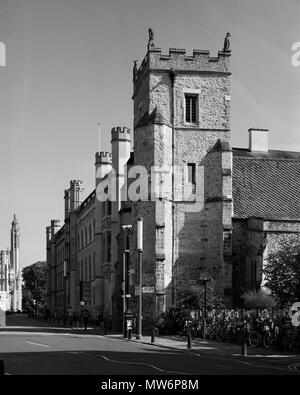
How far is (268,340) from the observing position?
3109 centimetres

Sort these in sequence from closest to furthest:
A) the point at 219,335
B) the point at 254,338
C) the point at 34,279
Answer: the point at 254,338, the point at 219,335, the point at 34,279

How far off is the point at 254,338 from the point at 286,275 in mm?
3572

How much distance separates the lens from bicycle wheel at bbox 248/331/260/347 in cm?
3189

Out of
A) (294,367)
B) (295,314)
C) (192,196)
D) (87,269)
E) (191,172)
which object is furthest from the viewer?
(87,269)

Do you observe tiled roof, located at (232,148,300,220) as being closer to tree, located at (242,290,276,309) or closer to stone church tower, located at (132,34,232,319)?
stone church tower, located at (132,34,232,319)

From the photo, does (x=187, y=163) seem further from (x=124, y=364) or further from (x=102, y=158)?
(x=124, y=364)

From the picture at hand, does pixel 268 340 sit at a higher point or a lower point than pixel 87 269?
lower

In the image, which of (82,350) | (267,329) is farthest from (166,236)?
(82,350)

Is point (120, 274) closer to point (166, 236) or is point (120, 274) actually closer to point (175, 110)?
point (166, 236)

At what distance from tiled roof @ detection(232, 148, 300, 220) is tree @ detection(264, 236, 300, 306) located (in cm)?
1456

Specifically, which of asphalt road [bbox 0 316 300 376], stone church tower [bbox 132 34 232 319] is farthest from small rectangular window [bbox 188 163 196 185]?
asphalt road [bbox 0 316 300 376]

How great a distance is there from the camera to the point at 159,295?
47219mm

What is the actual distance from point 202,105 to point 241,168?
21.1 feet

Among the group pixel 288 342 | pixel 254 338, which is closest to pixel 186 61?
pixel 254 338
